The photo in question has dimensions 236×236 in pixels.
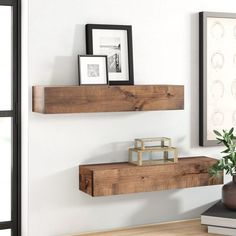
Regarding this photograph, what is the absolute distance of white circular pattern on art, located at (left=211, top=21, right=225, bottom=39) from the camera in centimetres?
301

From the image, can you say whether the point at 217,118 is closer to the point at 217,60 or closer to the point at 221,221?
the point at 217,60

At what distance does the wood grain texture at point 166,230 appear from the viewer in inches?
110

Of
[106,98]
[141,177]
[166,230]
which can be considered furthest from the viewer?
[166,230]

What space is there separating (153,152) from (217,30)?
0.78 m

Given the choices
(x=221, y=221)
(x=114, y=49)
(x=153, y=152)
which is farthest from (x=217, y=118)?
(x=114, y=49)

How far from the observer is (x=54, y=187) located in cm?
272

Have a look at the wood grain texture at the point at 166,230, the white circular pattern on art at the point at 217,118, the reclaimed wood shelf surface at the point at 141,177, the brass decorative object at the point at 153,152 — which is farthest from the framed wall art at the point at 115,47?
the wood grain texture at the point at 166,230

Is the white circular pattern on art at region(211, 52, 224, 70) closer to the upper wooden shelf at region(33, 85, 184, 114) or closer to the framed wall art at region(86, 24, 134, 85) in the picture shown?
the upper wooden shelf at region(33, 85, 184, 114)

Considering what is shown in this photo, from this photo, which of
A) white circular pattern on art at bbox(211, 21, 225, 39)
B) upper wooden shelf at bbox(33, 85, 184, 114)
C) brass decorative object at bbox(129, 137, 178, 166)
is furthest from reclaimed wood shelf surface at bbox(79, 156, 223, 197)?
white circular pattern on art at bbox(211, 21, 225, 39)

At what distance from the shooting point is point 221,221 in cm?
273

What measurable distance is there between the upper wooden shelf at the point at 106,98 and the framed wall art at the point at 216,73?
10.0 inches

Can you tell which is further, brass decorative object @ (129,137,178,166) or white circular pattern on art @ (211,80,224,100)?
white circular pattern on art @ (211,80,224,100)

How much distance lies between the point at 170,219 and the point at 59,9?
4.28 ft

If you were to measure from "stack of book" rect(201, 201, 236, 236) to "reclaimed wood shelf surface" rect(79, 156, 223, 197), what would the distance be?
18 cm
